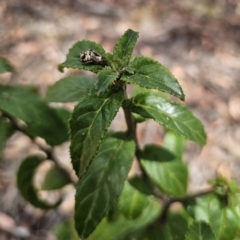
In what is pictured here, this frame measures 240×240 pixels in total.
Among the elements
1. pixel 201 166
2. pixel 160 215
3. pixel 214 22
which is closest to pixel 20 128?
pixel 160 215

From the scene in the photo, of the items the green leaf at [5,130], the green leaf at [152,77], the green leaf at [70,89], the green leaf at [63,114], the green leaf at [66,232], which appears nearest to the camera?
the green leaf at [152,77]

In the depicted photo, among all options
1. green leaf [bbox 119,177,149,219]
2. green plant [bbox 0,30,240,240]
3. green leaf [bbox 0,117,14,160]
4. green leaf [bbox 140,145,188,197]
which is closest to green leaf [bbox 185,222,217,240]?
green plant [bbox 0,30,240,240]

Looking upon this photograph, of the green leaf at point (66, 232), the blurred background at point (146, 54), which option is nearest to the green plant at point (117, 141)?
the green leaf at point (66, 232)

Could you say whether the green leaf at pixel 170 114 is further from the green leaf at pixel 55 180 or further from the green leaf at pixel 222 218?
the green leaf at pixel 55 180

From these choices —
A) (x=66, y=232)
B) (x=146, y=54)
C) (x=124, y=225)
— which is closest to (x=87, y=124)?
(x=124, y=225)

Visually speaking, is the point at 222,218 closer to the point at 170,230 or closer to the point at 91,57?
the point at 170,230
